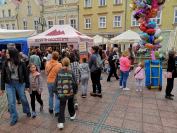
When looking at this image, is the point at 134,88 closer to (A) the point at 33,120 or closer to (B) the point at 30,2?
(A) the point at 33,120

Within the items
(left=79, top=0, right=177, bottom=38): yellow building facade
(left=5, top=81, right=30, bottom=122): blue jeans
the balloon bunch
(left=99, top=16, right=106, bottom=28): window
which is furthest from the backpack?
(left=99, top=16, right=106, bottom=28): window

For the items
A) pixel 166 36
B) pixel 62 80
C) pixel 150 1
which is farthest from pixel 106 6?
pixel 62 80

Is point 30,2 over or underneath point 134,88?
over

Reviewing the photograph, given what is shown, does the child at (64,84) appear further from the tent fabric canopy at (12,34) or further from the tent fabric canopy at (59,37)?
the tent fabric canopy at (59,37)

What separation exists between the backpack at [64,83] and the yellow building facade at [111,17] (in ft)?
67.7

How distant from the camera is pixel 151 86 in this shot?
704cm

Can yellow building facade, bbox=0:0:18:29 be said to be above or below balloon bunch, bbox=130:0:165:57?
above

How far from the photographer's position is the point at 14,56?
12.2 ft

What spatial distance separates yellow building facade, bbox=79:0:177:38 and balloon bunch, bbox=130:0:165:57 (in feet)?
52.6

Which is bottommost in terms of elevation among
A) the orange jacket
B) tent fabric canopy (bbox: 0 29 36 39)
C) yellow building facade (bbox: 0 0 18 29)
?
the orange jacket

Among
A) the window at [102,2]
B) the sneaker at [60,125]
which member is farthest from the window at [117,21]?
the sneaker at [60,125]

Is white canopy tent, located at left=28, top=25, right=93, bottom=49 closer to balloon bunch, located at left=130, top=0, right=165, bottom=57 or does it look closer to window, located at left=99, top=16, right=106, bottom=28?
balloon bunch, located at left=130, top=0, right=165, bottom=57

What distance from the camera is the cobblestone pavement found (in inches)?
150

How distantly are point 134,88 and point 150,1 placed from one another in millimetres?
3513
